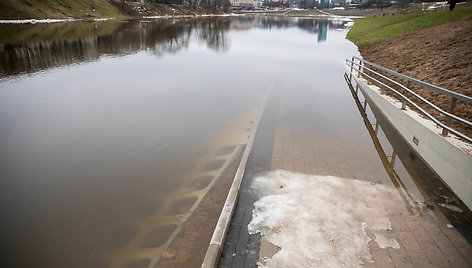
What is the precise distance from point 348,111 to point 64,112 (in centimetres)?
1145

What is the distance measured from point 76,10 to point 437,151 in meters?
67.2

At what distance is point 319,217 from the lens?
5.29 m

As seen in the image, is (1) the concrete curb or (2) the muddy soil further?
(2) the muddy soil

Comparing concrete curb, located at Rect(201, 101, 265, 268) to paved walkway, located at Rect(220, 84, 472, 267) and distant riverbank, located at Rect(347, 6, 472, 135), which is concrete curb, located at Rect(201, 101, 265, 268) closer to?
paved walkway, located at Rect(220, 84, 472, 267)

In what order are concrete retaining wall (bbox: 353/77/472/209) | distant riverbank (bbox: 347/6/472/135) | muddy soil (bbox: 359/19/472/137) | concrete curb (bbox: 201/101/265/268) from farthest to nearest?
distant riverbank (bbox: 347/6/472/135) → muddy soil (bbox: 359/19/472/137) → concrete retaining wall (bbox: 353/77/472/209) → concrete curb (bbox: 201/101/265/268)

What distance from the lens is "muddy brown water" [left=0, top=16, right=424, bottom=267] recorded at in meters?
5.47

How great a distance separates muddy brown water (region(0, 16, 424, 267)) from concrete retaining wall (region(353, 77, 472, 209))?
3.72ft

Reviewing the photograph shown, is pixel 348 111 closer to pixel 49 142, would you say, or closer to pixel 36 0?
pixel 49 142

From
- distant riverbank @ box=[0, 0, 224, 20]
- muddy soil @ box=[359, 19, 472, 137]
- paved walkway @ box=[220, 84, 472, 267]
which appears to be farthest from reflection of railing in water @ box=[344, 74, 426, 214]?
distant riverbank @ box=[0, 0, 224, 20]

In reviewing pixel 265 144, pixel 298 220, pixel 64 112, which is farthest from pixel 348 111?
pixel 64 112

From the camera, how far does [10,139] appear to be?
8.98m

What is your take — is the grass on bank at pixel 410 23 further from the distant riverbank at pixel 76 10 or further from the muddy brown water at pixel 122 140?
the distant riverbank at pixel 76 10

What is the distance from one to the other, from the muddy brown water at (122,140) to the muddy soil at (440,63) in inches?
100

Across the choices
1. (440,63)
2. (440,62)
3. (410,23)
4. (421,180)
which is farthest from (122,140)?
(410,23)
